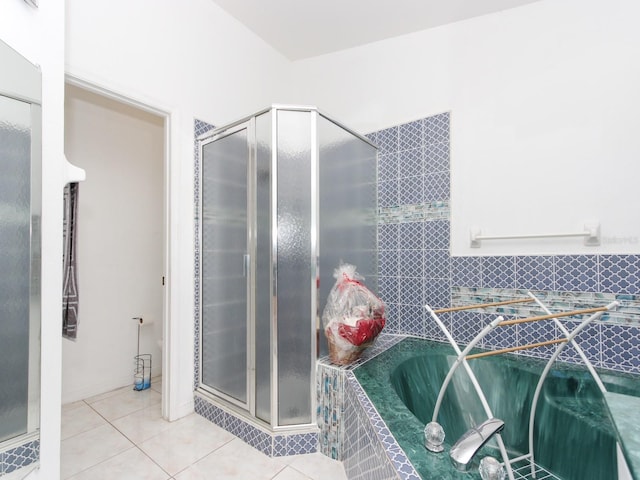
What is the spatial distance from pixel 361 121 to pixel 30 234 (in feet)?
7.32

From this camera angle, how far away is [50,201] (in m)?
1.06

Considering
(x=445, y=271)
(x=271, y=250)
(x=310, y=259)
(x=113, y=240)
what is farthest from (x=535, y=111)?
(x=113, y=240)

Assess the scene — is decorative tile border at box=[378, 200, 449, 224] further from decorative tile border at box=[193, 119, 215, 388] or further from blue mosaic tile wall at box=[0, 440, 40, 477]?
blue mosaic tile wall at box=[0, 440, 40, 477]

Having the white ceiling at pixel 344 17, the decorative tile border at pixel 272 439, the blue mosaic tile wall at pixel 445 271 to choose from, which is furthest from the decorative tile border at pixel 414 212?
the decorative tile border at pixel 272 439

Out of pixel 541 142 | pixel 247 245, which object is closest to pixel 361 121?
pixel 541 142

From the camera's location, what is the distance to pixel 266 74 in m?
2.72

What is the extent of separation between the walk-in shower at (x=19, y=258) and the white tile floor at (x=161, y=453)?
2.40 ft

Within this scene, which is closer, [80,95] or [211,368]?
[211,368]

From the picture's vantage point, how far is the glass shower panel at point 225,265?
1.93m

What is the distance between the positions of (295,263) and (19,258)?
1.09m

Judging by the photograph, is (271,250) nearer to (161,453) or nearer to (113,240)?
(161,453)

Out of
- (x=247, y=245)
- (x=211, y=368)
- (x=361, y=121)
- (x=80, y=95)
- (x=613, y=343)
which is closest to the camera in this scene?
(x=613, y=343)

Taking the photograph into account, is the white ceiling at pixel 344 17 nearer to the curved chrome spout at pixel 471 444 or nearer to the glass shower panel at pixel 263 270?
the glass shower panel at pixel 263 270

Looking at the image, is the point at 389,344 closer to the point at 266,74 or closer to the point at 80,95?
the point at 266,74
